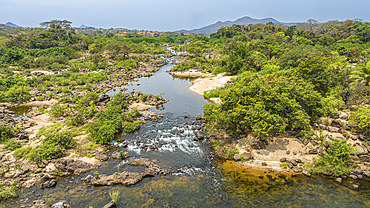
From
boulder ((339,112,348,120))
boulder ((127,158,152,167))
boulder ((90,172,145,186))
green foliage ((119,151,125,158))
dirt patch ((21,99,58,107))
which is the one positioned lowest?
boulder ((90,172,145,186))

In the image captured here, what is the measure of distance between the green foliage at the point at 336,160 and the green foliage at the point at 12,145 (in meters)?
33.0

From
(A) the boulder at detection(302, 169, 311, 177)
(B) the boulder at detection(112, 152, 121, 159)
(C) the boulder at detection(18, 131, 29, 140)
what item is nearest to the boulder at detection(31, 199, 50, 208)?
(B) the boulder at detection(112, 152, 121, 159)

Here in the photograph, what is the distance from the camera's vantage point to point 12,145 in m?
20.7

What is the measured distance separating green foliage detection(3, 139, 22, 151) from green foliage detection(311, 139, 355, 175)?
3302 cm

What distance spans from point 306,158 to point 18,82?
195 ft

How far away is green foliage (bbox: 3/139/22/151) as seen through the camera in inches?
804

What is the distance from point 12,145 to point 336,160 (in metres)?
35.5

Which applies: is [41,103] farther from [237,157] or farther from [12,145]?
[237,157]

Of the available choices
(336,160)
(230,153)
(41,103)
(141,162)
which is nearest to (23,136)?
(141,162)

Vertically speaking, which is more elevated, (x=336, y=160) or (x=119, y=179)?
(x=336, y=160)

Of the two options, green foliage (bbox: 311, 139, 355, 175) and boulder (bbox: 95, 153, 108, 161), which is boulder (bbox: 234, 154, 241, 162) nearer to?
green foliage (bbox: 311, 139, 355, 175)

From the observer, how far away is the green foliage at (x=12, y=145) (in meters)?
20.4

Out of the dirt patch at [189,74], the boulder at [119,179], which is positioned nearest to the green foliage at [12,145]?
the boulder at [119,179]

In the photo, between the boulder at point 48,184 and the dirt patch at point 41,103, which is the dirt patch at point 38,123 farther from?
the boulder at point 48,184
